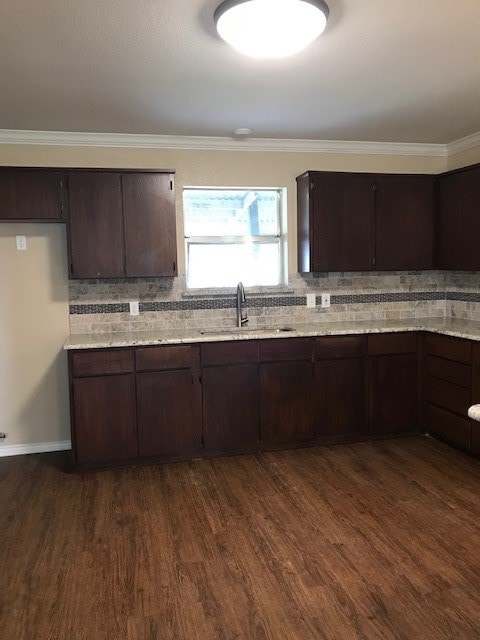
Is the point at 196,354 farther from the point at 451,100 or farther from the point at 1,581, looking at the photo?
the point at 451,100

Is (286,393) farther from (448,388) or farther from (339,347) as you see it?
(448,388)

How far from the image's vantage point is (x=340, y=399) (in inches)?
163

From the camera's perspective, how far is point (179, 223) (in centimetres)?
430

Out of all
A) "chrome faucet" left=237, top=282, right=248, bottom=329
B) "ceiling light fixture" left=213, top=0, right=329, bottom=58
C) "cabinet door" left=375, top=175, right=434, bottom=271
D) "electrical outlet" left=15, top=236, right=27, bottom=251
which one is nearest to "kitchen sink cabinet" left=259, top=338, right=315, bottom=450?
"chrome faucet" left=237, top=282, right=248, bottom=329

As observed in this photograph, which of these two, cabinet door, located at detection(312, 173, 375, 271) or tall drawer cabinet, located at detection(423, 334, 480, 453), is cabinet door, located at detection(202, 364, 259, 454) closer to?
cabinet door, located at detection(312, 173, 375, 271)

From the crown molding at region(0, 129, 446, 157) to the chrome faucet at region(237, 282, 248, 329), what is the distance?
3.74 ft

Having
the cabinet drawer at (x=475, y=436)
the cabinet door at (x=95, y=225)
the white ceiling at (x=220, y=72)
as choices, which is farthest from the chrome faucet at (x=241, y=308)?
the cabinet drawer at (x=475, y=436)

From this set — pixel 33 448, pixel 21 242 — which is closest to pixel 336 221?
pixel 21 242

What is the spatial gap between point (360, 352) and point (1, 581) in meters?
2.81

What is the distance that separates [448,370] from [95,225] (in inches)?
111

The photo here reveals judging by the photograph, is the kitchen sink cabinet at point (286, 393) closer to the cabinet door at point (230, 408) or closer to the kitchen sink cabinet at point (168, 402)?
the cabinet door at point (230, 408)

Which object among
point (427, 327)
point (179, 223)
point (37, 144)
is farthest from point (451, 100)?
point (37, 144)

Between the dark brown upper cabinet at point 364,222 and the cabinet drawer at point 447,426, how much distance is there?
1.23 metres

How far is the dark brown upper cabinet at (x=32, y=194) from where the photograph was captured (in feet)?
12.4
